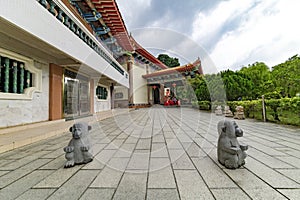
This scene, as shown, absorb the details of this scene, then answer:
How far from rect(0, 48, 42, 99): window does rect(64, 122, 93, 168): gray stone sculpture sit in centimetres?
230

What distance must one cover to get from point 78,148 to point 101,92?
6632mm

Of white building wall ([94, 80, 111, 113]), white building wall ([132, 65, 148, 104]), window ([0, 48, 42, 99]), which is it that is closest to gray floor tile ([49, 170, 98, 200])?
window ([0, 48, 42, 99])

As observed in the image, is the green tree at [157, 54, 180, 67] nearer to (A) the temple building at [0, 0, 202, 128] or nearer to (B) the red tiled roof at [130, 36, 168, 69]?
(B) the red tiled roof at [130, 36, 168, 69]

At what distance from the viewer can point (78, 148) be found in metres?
1.78

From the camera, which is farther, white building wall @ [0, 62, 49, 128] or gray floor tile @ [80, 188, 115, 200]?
white building wall @ [0, 62, 49, 128]

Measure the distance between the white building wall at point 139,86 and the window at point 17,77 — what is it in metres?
9.32

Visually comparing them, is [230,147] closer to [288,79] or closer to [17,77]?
[17,77]

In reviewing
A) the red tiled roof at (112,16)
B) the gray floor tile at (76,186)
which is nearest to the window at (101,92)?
the red tiled roof at (112,16)

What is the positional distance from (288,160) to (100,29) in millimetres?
8415

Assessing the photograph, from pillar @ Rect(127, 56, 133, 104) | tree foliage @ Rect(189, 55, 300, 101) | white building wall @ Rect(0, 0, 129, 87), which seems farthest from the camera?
pillar @ Rect(127, 56, 133, 104)

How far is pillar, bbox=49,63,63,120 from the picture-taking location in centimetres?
412

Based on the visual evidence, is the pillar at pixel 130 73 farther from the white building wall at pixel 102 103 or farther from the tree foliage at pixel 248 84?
the tree foliage at pixel 248 84

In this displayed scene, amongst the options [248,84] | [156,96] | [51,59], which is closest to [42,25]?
[51,59]

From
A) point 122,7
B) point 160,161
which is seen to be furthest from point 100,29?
point 160,161
